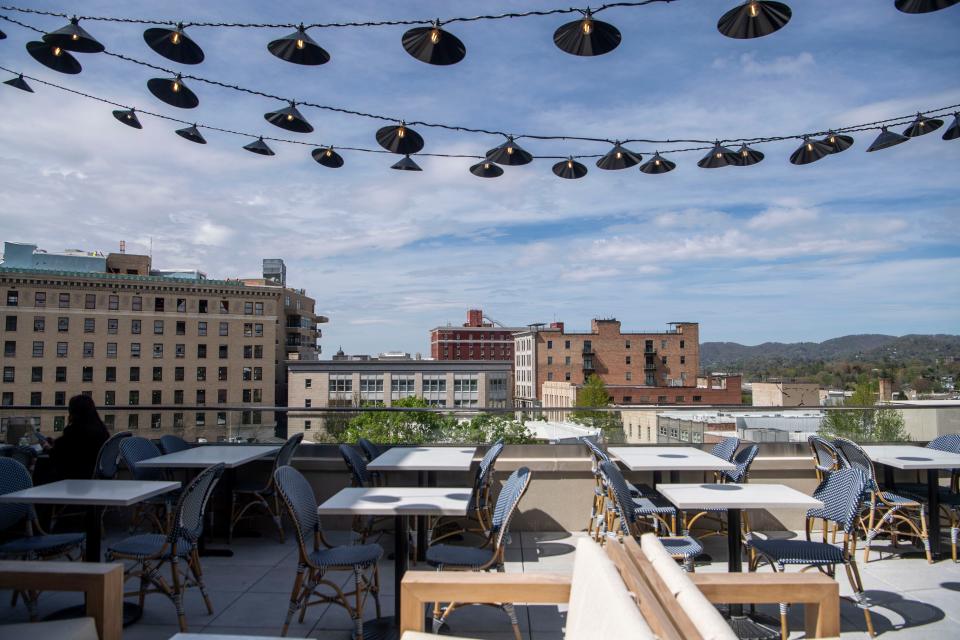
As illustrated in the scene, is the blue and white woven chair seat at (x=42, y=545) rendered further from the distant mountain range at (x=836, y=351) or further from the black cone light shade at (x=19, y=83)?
the distant mountain range at (x=836, y=351)

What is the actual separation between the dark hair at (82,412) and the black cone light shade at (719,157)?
6.62 metres

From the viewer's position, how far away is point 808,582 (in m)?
2.49

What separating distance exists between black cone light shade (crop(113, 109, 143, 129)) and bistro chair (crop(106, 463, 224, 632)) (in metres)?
4.16

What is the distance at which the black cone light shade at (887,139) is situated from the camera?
6645 mm

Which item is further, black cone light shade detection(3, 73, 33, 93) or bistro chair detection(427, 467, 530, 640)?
black cone light shade detection(3, 73, 33, 93)

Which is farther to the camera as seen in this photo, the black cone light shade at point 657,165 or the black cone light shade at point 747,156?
the black cone light shade at point 657,165

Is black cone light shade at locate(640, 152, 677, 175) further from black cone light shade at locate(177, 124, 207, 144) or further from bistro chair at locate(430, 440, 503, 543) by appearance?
black cone light shade at locate(177, 124, 207, 144)

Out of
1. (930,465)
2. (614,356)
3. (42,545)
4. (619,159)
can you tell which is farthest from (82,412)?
(614,356)

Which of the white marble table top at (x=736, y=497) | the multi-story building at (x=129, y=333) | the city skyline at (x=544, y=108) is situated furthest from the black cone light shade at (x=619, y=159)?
the multi-story building at (x=129, y=333)

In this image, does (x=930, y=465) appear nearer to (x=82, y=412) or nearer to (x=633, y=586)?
(x=633, y=586)

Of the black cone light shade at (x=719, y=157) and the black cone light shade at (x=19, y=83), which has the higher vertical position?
the black cone light shade at (x=19, y=83)

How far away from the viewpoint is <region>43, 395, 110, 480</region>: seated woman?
15.3 ft

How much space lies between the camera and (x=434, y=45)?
4.66 metres

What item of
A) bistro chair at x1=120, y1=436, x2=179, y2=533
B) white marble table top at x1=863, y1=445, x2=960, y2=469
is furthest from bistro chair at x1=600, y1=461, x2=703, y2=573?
bistro chair at x1=120, y1=436, x2=179, y2=533
